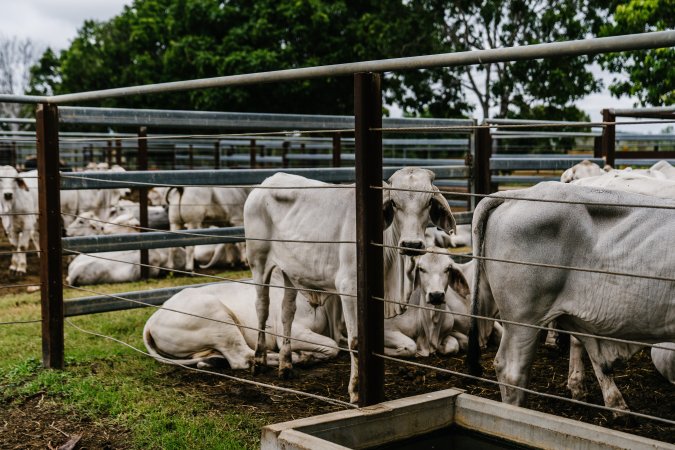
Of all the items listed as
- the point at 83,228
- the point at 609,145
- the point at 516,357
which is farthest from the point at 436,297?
the point at 83,228

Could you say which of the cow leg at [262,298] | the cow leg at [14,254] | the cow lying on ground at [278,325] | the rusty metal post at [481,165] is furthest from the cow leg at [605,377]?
the cow leg at [14,254]

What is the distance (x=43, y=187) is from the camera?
563cm

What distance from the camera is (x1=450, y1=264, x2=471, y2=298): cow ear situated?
6832mm

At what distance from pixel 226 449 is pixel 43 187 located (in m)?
2.48

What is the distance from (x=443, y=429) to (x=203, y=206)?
30.4ft

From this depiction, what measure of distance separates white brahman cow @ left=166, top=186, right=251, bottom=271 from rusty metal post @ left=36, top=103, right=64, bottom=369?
6.37m

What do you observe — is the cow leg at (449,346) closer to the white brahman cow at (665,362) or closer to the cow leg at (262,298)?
the cow leg at (262,298)

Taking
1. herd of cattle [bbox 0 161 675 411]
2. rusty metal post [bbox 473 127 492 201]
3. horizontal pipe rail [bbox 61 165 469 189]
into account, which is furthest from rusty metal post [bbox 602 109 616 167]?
horizontal pipe rail [bbox 61 165 469 189]

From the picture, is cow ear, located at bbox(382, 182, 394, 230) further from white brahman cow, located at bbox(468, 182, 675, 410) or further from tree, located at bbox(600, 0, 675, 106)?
tree, located at bbox(600, 0, 675, 106)

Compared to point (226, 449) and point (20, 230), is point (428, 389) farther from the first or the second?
point (20, 230)

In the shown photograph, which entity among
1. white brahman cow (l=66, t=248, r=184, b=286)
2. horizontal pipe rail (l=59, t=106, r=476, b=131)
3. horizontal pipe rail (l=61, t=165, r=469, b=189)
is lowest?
white brahman cow (l=66, t=248, r=184, b=286)

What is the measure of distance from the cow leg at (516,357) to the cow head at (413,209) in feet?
2.58

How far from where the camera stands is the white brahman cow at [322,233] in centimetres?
510

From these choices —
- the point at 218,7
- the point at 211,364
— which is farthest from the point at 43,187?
the point at 218,7
